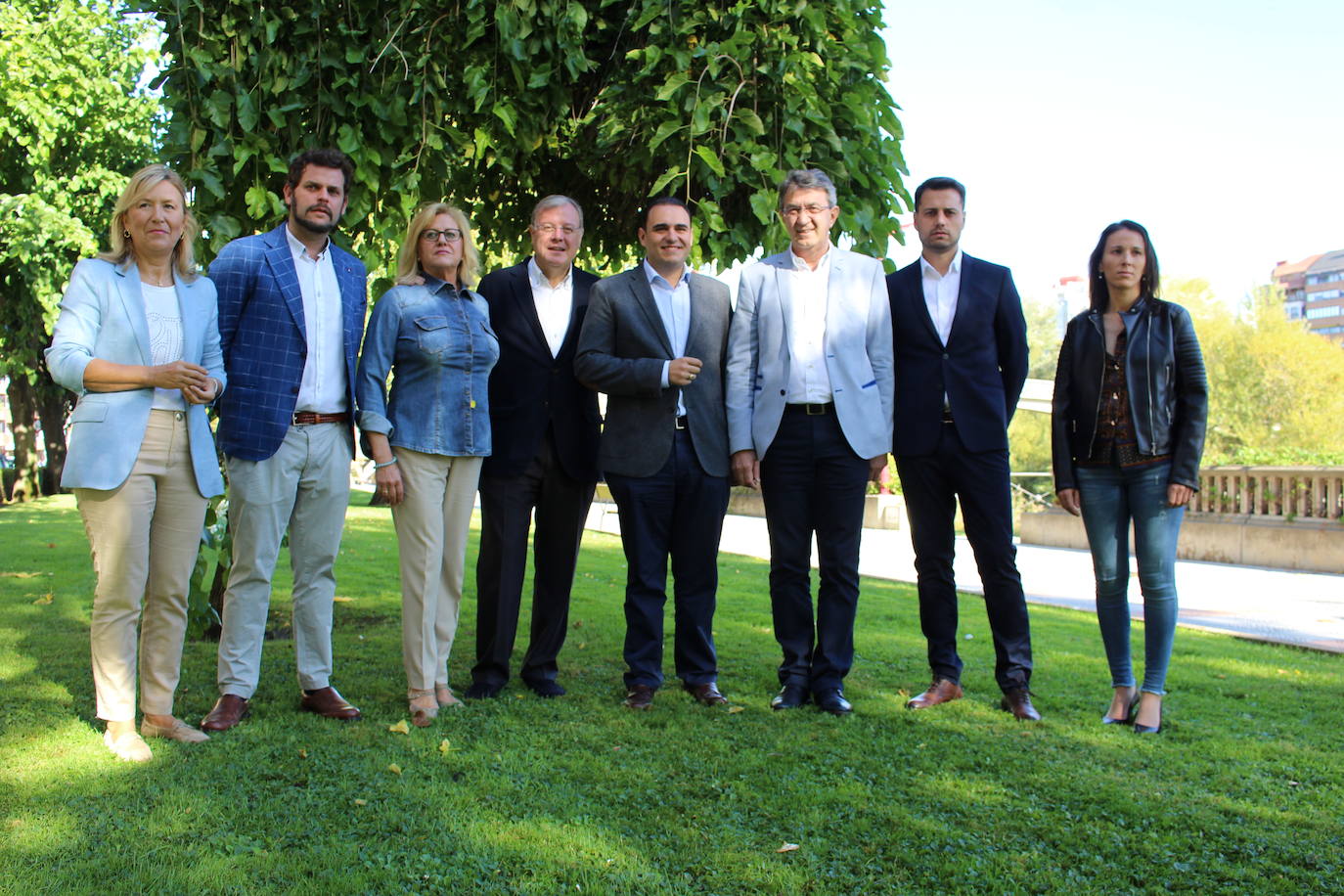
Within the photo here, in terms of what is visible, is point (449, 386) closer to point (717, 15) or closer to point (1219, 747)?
point (717, 15)

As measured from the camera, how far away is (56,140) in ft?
69.6

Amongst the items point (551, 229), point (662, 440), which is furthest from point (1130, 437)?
point (551, 229)

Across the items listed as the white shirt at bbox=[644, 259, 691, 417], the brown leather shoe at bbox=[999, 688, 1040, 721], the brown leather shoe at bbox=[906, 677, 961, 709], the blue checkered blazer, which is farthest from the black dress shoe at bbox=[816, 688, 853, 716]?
the blue checkered blazer

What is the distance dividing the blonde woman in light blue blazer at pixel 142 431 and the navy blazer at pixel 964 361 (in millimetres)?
2738

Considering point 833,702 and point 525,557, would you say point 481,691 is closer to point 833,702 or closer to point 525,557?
point 525,557

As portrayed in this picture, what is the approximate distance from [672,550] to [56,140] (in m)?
21.0

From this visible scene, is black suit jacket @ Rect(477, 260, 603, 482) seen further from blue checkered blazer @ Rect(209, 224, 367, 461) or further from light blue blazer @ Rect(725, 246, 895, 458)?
blue checkered blazer @ Rect(209, 224, 367, 461)

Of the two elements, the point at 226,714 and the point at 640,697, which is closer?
the point at 226,714

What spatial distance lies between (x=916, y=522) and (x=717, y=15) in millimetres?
2562

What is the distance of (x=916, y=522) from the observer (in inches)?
192

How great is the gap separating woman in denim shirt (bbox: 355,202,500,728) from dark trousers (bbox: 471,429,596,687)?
206 mm

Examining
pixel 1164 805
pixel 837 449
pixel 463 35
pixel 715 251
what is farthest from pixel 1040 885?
pixel 463 35

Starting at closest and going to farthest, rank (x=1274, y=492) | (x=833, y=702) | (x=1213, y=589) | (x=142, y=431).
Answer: (x=142, y=431), (x=833, y=702), (x=1213, y=589), (x=1274, y=492)

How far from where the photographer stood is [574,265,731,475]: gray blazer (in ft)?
15.4
